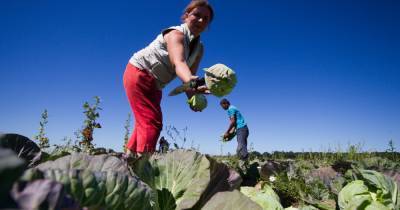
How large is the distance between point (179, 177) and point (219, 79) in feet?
4.87

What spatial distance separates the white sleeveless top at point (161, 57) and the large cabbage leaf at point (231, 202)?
7.06 ft

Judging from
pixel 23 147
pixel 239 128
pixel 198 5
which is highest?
pixel 198 5

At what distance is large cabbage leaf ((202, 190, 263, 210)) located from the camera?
1.41m

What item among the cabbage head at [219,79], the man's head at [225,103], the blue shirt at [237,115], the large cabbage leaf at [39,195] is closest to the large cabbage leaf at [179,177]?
the large cabbage leaf at [39,195]

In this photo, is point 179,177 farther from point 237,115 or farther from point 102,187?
point 237,115

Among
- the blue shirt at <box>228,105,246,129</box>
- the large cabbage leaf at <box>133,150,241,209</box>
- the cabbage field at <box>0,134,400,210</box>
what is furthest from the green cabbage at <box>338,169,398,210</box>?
the blue shirt at <box>228,105,246,129</box>

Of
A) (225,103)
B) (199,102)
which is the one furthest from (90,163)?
(225,103)

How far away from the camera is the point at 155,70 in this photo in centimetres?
362

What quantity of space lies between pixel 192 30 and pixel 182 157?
6.74 feet

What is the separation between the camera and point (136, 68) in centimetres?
366

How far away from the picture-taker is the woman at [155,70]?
3.50m

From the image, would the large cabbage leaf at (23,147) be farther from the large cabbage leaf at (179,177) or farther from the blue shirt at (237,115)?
the blue shirt at (237,115)

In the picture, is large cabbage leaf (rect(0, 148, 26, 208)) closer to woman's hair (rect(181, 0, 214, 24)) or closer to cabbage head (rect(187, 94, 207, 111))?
cabbage head (rect(187, 94, 207, 111))

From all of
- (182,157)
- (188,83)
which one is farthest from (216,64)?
(182,157)
